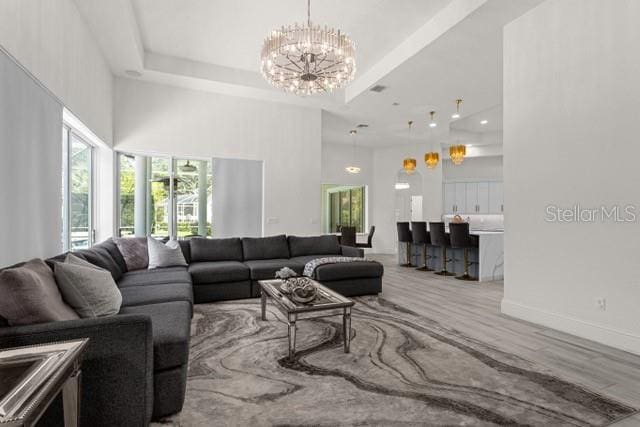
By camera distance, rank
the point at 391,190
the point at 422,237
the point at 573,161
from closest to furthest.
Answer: the point at 573,161 < the point at 422,237 < the point at 391,190

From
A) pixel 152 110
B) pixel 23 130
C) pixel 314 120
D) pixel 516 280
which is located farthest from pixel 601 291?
pixel 152 110

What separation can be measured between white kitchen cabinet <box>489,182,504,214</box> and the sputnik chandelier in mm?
8767

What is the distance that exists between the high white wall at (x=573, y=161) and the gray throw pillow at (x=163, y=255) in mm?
4241

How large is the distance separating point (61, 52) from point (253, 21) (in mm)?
2273

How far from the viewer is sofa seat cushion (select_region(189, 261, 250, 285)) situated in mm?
4207

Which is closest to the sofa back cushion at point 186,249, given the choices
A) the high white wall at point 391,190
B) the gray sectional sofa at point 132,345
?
the gray sectional sofa at point 132,345

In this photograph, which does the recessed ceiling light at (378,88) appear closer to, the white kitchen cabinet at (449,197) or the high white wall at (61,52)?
the high white wall at (61,52)

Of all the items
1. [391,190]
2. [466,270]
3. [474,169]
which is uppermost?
[474,169]

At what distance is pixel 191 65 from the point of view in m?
5.52

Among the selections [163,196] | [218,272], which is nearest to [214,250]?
[218,272]

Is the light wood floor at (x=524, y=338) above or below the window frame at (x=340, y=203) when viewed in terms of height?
below

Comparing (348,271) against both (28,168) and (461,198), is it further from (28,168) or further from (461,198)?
(461,198)

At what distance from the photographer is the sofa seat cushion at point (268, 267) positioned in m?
4.49

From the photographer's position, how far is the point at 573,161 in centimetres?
318
